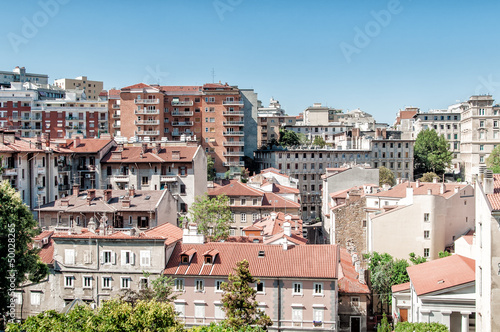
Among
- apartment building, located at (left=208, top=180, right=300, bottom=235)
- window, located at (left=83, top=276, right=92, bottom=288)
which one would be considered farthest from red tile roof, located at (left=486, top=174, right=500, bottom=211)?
apartment building, located at (left=208, top=180, right=300, bottom=235)

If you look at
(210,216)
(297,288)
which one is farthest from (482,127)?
(297,288)

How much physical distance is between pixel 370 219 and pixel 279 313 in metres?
23.2

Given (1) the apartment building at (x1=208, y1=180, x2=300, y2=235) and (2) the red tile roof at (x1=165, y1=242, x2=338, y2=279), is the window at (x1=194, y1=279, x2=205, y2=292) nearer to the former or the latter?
(2) the red tile roof at (x1=165, y1=242, x2=338, y2=279)

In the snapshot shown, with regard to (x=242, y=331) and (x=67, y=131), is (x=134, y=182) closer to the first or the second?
(x=242, y=331)

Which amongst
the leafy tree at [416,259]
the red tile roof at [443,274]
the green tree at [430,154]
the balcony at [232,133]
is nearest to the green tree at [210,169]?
the balcony at [232,133]

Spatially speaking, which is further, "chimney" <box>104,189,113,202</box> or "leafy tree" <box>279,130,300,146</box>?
"leafy tree" <box>279,130,300,146</box>

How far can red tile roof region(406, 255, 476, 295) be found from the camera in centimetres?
4066

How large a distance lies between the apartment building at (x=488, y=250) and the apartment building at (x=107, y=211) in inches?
1292

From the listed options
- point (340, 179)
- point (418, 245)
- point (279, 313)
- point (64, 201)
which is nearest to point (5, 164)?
point (64, 201)

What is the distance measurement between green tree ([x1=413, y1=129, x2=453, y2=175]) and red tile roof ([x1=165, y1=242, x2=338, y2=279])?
94862mm

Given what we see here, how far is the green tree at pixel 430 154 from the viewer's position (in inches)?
5157

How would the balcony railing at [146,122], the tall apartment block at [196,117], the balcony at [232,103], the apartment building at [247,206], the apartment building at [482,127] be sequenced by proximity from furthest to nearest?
the apartment building at [482,127], the balcony at [232,103], the tall apartment block at [196,117], the balcony railing at [146,122], the apartment building at [247,206]

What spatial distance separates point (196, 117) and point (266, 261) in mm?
76358

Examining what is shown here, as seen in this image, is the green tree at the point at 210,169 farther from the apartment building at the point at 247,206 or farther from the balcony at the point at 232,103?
the apartment building at the point at 247,206
